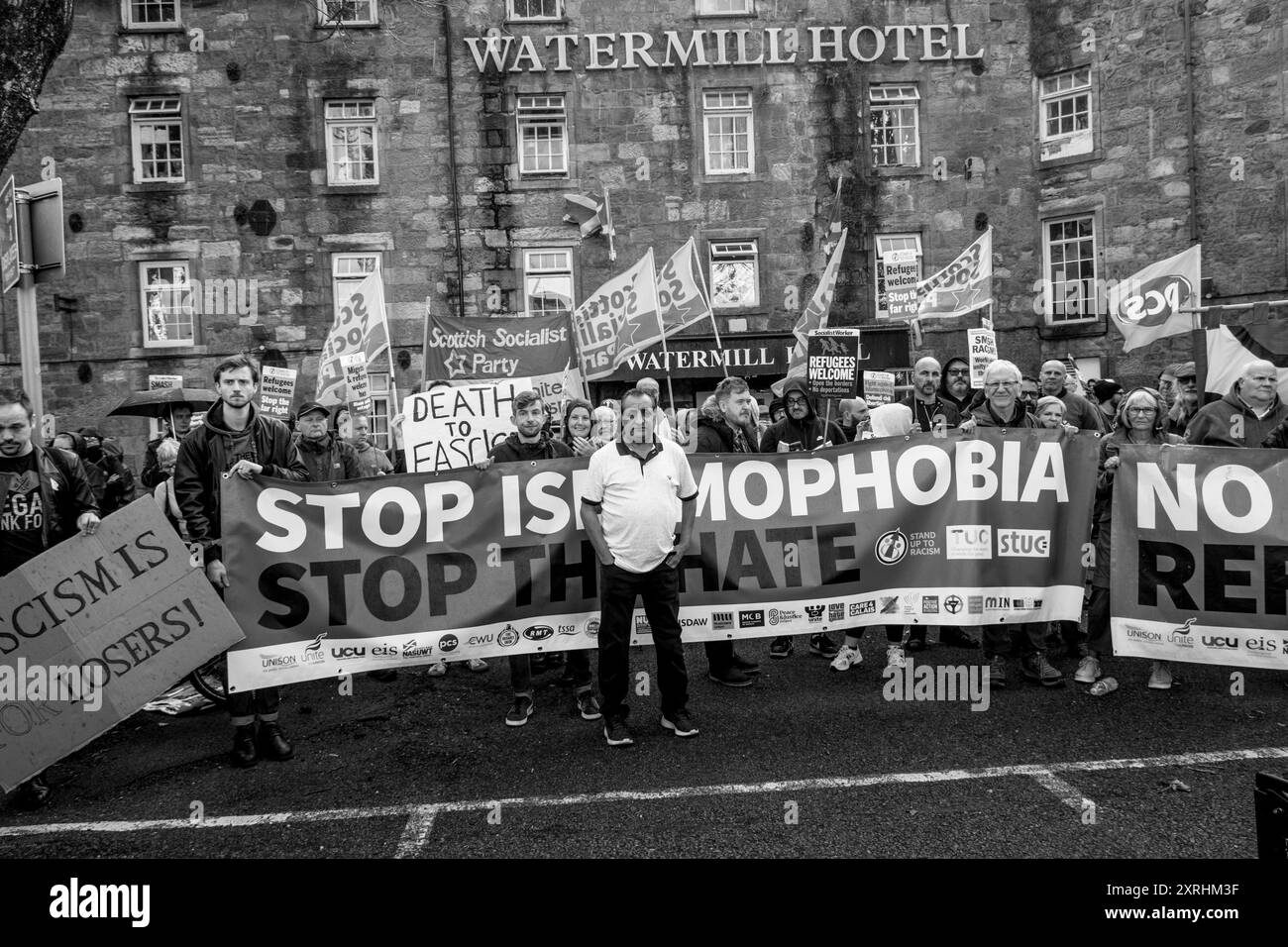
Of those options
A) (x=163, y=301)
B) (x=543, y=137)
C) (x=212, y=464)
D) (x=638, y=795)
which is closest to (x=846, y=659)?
(x=638, y=795)

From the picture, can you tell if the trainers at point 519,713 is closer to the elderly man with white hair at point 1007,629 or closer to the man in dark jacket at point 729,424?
the man in dark jacket at point 729,424

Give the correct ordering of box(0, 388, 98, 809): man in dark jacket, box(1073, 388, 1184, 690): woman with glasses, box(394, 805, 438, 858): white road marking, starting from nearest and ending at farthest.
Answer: box(394, 805, 438, 858): white road marking → box(0, 388, 98, 809): man in dark jacket → box(1073, 388, 1184, 690): woman with glasses

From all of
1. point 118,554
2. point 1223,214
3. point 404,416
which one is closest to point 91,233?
point 404,416

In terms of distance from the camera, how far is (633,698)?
19.5 feet

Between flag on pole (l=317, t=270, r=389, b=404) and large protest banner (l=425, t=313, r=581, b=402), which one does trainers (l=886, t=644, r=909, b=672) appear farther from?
flag on pole (l=317, t=270, r=389, b=404)

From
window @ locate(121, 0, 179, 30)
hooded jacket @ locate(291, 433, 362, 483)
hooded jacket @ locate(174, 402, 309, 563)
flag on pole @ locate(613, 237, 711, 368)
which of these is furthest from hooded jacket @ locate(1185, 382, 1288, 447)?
window @ locate(121, 0, 179, 30)

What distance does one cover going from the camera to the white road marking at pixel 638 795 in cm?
413

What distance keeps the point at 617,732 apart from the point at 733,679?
1.31 metres

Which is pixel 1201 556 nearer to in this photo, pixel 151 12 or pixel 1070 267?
pixel 1070 267

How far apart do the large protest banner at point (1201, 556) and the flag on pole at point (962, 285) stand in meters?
8.25

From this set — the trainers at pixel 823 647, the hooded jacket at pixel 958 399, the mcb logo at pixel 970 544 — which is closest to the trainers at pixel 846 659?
the trainers at pixel 823 647

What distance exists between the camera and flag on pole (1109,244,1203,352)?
401 inches

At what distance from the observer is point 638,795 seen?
4262 mm

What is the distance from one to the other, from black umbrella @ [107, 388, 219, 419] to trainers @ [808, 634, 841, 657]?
35.2 ft
